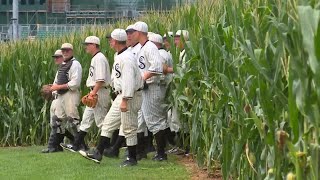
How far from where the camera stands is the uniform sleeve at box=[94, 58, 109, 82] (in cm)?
1239

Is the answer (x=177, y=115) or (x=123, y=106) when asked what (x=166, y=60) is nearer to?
(x=177, y=115)

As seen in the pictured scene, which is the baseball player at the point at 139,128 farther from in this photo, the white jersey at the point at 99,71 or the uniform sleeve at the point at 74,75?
the uniform sleeve at the point at 74,75

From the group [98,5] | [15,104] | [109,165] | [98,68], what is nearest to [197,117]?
[109,165]

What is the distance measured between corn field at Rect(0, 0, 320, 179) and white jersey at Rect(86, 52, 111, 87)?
1.17 metres

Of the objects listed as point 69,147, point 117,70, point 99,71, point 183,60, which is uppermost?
point 183,60

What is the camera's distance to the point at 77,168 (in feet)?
37.4

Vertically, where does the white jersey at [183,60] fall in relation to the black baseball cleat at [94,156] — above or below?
above

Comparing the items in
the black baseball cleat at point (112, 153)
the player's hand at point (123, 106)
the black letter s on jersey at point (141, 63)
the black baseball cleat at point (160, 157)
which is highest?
the black letter s on jersey at point (141, 63)

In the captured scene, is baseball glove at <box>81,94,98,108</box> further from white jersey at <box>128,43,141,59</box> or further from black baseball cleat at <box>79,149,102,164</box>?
black baseball cleat at <box>79,149,102,164</box>

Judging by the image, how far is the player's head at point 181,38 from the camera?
11080 mm

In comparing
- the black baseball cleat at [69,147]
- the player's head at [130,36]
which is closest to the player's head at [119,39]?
the player's head at [130,36]

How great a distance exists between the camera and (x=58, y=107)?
1416 centimetres

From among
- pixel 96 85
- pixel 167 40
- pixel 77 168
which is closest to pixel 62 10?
pixel 167 40

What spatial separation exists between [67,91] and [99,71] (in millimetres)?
1738
